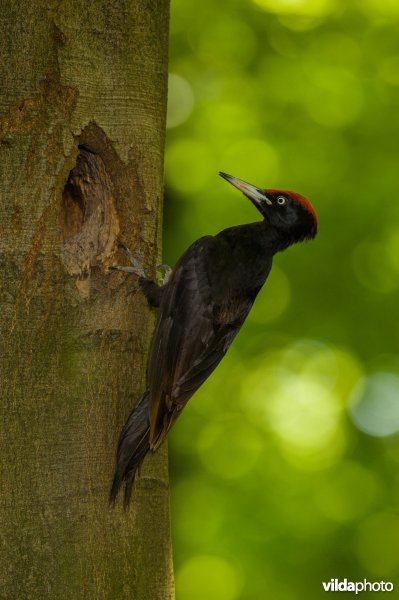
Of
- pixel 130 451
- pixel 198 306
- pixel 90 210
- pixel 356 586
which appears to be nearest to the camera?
pixel 130 451

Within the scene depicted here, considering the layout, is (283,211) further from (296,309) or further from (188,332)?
(296,309)

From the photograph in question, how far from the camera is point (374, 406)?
8.56 m

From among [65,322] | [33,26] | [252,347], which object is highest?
[33,26]

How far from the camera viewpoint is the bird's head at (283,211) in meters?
4.64

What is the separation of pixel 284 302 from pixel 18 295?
5216 mm

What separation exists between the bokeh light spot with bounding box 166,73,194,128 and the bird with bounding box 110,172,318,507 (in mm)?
4048

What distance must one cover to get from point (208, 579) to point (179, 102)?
4.38 meters

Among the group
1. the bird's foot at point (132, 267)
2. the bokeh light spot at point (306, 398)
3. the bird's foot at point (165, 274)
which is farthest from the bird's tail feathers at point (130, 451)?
the bokeh light spot at point (306, 398)

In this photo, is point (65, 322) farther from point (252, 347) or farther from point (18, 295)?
point (252, 347)

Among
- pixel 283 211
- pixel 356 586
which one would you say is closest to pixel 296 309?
pixel 356 586

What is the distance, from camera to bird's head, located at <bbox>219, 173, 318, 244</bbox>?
4.64 meters

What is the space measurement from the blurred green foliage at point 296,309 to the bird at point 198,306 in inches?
129

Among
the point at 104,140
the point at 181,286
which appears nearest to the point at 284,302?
the point at 181,286

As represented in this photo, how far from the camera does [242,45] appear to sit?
853 centimetres
